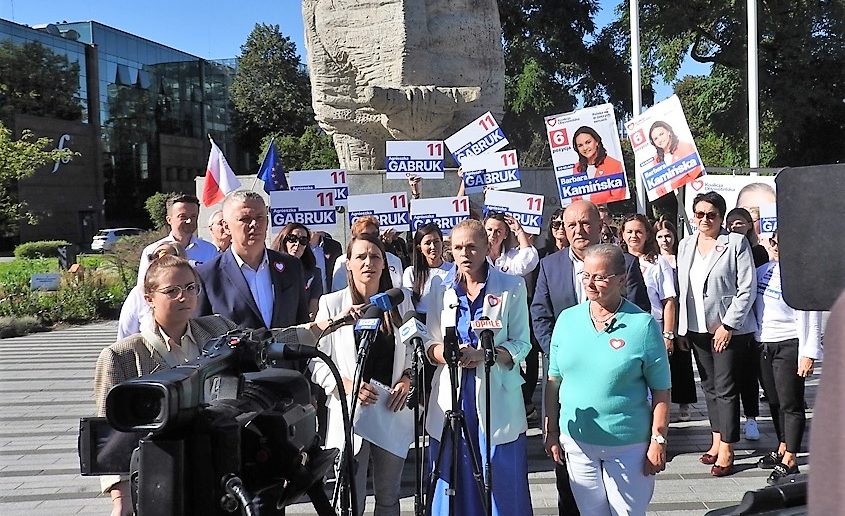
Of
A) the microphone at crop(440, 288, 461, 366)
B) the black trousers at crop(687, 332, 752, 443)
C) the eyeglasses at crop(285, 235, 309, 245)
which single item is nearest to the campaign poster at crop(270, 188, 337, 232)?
the eyeglasses at crop(285, 235, 309, 245)

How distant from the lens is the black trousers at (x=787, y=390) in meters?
5.23

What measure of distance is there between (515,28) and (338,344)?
28918 millimetres

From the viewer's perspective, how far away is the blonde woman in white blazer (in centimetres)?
544

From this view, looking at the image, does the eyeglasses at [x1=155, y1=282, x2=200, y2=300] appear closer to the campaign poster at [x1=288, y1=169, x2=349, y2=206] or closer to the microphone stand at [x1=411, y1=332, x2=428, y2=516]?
the microphone stand at [x1=411, y1=332, x2=428, y2=516]

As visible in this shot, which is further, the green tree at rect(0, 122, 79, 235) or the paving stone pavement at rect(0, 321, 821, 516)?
the green tree at rect(0, 122, 79, 235)

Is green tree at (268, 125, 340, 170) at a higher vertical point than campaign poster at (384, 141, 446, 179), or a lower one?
higher

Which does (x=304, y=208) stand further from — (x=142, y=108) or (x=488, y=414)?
(x=142, y=108)

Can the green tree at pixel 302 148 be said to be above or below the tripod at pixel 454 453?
above

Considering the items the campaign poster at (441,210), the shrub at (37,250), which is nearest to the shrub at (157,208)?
the shrub at (37,250)

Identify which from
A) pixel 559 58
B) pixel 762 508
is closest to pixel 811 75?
pixel 559 58

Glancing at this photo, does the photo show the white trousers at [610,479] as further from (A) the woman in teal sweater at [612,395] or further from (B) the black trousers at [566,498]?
(B) the black trousers at [566,498]

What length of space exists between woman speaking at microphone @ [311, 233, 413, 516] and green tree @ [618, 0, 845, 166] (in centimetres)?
2223

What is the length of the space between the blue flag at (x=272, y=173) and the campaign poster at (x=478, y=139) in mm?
2079

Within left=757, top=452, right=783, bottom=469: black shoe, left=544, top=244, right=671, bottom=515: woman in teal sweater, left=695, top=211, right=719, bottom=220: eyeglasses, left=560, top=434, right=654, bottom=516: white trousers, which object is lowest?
left=757, top=452, right=783, bottom=469: black shoe
